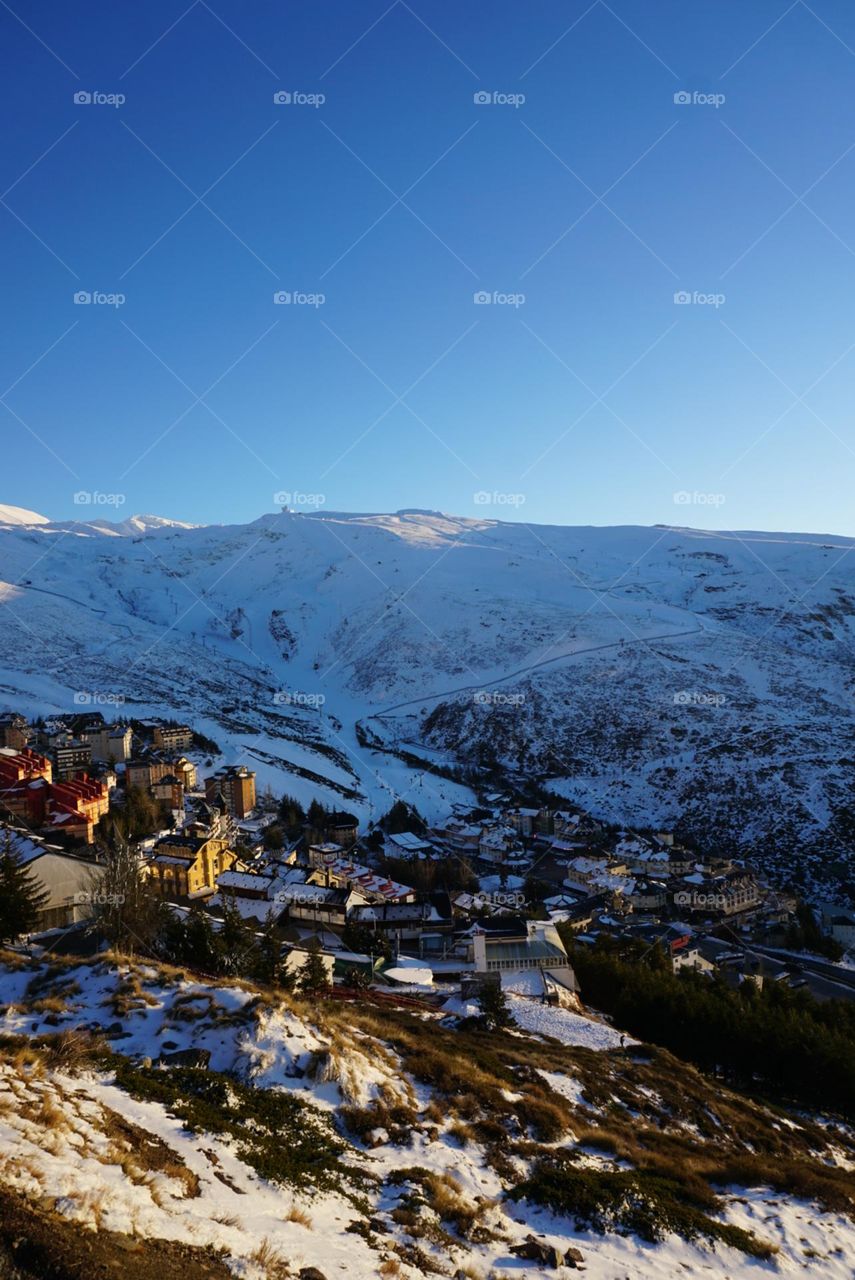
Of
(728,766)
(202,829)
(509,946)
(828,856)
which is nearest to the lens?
(509,946)

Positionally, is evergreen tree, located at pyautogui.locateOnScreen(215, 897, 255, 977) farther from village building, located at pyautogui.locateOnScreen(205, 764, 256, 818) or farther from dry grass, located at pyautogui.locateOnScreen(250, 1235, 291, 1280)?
village building, located at pyautogui.locateOnScreen(205, 764, 256, 818)

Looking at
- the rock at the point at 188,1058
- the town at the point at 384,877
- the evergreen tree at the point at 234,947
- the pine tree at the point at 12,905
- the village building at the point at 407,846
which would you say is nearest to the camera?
the rock at the point at 188,1058

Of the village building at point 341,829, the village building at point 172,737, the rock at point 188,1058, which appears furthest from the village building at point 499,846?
the rock at point 188,1058

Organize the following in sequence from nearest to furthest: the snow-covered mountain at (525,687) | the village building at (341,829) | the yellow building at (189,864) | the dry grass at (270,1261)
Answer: the dry grass at (270,1261)
the yellow building at (189,864)
the village building at (341,829)
the snow-covered mountain at (525,687)

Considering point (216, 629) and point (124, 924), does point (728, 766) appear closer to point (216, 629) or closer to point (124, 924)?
point (124, 924)

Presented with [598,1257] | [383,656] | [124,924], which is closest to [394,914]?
[124,924]

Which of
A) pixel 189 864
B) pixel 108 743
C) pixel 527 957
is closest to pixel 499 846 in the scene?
pixel 189 864

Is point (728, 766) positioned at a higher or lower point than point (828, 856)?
higher

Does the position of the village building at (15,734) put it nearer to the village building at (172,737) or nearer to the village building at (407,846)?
the village building at (172,737)
